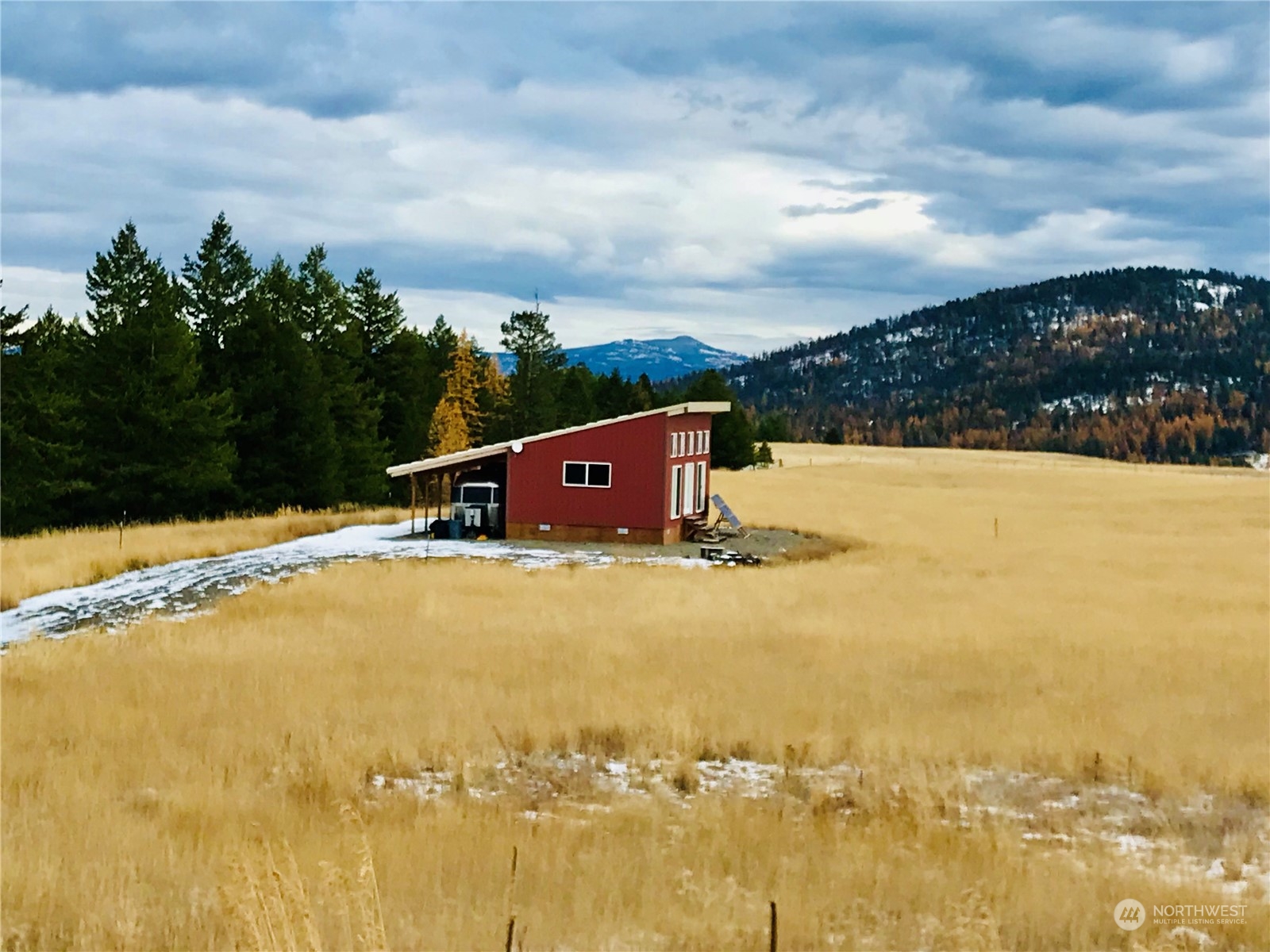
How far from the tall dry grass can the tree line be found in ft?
9.76

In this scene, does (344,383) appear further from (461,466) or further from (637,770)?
(637,770)

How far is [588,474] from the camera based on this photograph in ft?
117

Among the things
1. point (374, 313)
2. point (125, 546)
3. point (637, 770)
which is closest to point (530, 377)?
point (374, 313)

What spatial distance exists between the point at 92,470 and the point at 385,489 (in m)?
15.3

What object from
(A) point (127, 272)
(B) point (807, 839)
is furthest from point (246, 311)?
(B) point (807, 839)

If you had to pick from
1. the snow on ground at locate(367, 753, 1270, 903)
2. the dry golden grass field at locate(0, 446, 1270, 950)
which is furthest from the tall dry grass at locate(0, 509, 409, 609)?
the snow on ground at locate(367, 753, 1270, 903)

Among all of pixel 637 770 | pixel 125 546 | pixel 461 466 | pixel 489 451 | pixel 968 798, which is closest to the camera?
pixel 968 798

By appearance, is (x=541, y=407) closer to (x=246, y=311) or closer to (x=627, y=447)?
(x=246, y=311)

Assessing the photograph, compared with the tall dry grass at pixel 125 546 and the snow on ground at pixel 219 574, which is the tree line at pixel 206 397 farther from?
the snow on ground at pixel 219 574

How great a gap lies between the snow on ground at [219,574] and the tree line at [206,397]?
30.5 ft

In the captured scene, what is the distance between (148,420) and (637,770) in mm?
35702

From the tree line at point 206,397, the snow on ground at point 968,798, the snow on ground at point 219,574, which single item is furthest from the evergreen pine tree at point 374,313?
the snow on ground at point 968,798

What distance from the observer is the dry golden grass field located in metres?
7.06

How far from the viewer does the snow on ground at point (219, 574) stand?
71.6 ft
